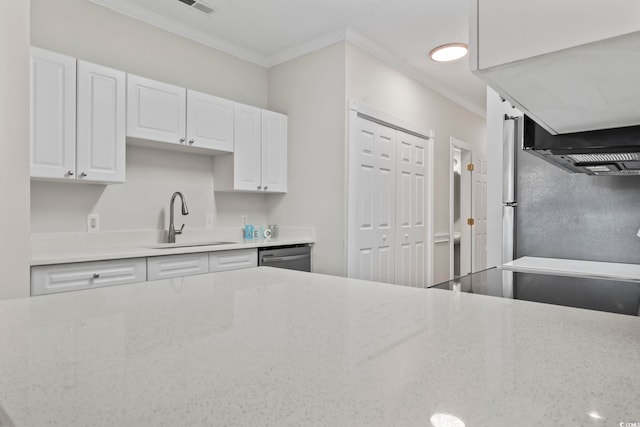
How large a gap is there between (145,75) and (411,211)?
9.73ft

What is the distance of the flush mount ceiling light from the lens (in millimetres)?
3711

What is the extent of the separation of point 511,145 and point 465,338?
209cm

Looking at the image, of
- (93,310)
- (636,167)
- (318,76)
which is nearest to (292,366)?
(93,310)

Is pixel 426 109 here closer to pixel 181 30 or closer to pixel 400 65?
pixel 400 65

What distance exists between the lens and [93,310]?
2.80 ft

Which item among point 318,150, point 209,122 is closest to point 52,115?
point 209,122

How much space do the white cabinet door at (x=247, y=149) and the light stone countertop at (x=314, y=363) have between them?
256cm

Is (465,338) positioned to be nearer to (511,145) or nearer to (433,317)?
(433,317)

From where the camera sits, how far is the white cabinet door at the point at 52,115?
2.27 metres

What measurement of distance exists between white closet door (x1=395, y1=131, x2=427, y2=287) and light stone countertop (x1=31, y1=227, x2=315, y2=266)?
1129 mm

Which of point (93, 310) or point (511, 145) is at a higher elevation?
point (511, 145)

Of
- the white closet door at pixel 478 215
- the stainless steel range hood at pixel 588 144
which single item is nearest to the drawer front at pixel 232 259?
the stainless steel range hood at pixel 588 144

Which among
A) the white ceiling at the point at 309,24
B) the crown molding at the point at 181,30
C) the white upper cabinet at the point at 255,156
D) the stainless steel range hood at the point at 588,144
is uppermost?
the white ceiling at the point at 309,24

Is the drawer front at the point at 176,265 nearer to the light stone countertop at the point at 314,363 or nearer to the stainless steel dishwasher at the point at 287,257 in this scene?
the stainless steel dishwasher at the point at 287,257
